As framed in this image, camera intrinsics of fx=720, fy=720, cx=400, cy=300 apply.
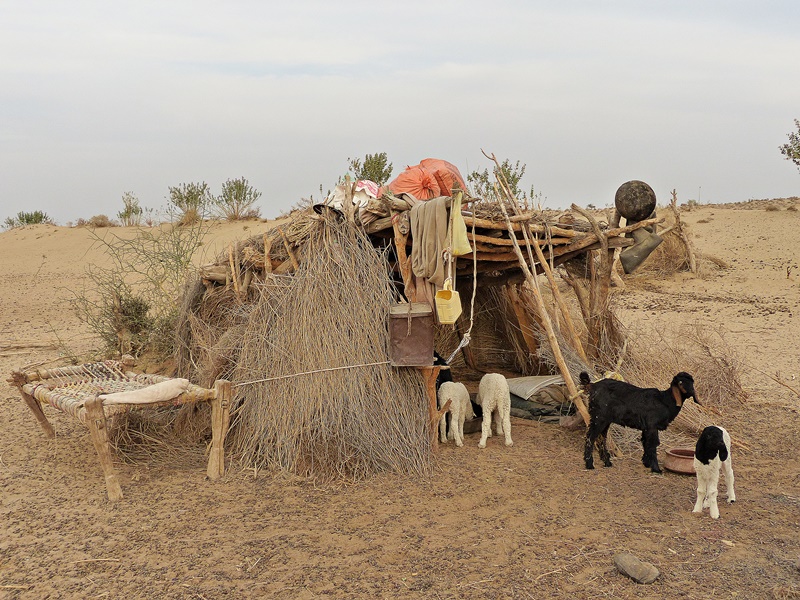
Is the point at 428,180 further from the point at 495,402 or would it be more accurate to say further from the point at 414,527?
the point at 414,527

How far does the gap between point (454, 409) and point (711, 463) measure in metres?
2.50

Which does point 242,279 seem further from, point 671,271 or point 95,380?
point 671,271

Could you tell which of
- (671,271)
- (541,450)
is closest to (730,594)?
(541,450)

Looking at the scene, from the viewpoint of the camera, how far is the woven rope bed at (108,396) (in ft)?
18.3

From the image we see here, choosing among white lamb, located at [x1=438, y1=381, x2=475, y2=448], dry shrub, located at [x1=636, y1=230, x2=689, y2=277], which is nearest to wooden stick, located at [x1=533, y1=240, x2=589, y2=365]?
white lamb, located at [x1=438, y1=381, x2=475, y2=448]

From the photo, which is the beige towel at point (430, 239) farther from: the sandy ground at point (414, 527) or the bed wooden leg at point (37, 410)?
the bed wooden leg at point (37, 410)

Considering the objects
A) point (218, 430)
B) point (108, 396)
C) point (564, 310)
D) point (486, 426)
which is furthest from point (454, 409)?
point (108, 396)

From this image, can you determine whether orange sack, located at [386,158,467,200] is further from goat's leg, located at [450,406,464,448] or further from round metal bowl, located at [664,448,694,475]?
round metal bowl, located at [664,448,694,475]

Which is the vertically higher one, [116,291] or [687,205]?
[687,205]

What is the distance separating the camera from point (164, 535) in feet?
16.1

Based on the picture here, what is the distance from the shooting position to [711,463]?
489 cm

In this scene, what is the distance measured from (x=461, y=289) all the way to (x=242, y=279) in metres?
2.62

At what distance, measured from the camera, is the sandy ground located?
4148 mm

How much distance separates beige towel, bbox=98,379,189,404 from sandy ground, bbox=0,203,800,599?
747 mm
